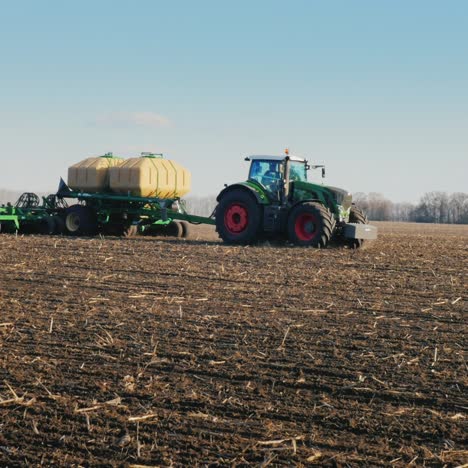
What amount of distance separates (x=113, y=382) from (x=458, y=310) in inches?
213

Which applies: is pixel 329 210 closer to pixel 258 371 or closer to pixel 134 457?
pixel 258 371

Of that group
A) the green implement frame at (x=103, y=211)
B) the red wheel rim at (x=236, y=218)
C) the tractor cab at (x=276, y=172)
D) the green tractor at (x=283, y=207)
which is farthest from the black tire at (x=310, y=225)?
the green implement frame at (x=103, y=211)

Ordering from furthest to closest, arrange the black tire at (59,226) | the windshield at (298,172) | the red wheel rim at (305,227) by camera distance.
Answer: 1. the black tire at (59,226)
2. the windshield at (298,172)
3. the red wheel rim at (305,227)

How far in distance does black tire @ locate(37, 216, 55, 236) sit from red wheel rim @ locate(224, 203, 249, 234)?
5.79m

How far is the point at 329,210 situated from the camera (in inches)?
707

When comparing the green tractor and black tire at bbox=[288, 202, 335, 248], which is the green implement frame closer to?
the green tractor

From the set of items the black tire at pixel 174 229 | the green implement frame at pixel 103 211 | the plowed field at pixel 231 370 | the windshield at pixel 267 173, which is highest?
the windshield at pixel 267 173

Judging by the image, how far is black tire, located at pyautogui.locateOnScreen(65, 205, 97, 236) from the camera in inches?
841

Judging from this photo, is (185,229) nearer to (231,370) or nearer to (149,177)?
(149,177)

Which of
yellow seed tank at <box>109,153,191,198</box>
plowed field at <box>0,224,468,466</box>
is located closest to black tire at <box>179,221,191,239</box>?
yellow seed tank at <box>109,153,191,198</box>

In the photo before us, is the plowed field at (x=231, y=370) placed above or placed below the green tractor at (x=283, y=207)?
below

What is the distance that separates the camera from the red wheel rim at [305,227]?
17.4 m

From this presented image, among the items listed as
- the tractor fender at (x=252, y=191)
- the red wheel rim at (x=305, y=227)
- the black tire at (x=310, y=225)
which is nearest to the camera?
the black tire at (x=310, y=225)

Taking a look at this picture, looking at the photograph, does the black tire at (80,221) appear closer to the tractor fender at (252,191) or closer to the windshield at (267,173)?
the tractor fender at (252,191)
